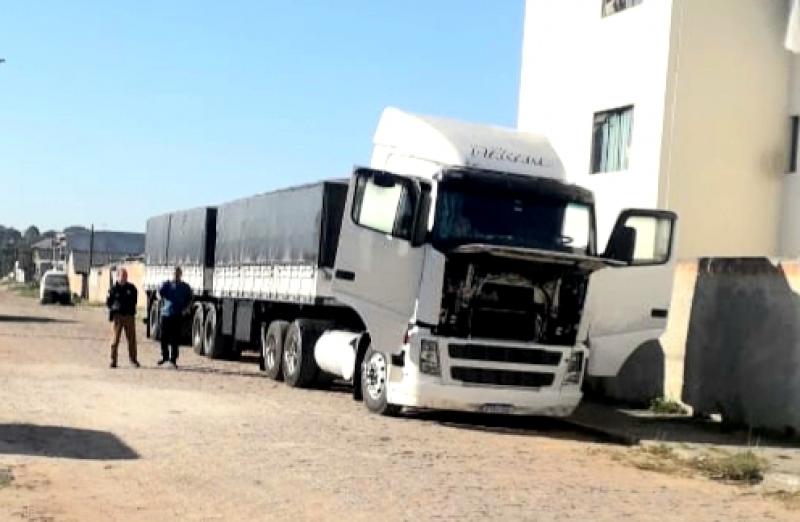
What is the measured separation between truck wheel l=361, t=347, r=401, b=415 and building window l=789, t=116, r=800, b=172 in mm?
10281

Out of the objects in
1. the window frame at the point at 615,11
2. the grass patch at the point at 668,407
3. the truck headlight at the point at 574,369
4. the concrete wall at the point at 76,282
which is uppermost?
the window frame at the point at 615,11

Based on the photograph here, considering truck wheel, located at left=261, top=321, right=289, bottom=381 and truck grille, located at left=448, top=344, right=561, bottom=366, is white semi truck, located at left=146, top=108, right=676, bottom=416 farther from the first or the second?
truck wheel, located at left=261, top=321, right=289, bottom=381

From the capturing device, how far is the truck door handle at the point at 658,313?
51.0 ft

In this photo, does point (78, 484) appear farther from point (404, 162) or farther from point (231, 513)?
point (404, 162)

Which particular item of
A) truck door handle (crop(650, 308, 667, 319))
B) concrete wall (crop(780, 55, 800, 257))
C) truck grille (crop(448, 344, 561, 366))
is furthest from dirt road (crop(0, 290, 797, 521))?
concrete wall (crop(780, 55, 800, 257))

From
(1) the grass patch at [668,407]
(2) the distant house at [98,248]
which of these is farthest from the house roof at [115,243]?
(1) the grass patch at [668,407]

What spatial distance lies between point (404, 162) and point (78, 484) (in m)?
7.59

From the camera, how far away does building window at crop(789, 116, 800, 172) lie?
21.6 m

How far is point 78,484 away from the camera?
9453 mm

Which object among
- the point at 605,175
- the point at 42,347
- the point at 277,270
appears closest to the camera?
the point at 277,270

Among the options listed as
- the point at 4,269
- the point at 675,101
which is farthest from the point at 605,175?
the point at 4,269

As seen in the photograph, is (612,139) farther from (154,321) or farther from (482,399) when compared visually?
(154,321)

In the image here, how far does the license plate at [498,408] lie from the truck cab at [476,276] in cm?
2

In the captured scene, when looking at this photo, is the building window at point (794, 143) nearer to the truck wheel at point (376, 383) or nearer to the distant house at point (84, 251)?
the truck wheel at point (376, 383)
